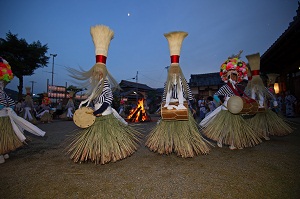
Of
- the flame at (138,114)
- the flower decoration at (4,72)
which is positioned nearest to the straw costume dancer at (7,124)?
the flower decoration at (4,72)

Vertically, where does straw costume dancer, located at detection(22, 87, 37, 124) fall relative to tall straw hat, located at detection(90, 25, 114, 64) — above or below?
below

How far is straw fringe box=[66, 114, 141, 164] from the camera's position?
8.27 ft

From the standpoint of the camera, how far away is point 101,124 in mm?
2662

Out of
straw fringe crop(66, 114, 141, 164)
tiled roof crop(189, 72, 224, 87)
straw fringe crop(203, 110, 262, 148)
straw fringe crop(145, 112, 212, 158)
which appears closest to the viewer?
straw fringe crop(66, 114, 141, 164)

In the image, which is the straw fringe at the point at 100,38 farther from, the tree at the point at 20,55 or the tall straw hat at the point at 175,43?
the tree at the point at 20,55

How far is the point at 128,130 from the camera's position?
302 cm

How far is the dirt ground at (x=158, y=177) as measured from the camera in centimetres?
170

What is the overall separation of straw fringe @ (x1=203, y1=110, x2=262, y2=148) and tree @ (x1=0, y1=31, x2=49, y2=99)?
1941 cm

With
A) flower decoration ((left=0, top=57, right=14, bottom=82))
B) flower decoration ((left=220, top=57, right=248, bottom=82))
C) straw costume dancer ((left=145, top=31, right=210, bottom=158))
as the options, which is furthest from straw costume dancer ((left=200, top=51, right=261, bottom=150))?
flower decoration ((left=0, top=57, right=14, bottom=82))

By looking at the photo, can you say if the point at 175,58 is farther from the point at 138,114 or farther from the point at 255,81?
the point at 138,114

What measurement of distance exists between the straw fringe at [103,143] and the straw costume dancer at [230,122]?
191 cm

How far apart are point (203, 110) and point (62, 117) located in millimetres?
11245

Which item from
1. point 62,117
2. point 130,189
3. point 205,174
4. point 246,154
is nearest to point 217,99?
point 246,154

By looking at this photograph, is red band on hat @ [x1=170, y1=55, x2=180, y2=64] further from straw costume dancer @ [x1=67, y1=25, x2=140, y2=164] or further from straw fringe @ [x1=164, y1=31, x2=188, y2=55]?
straw costume dancer @ [x1=67, y1=25, x2=140, y2=164]
